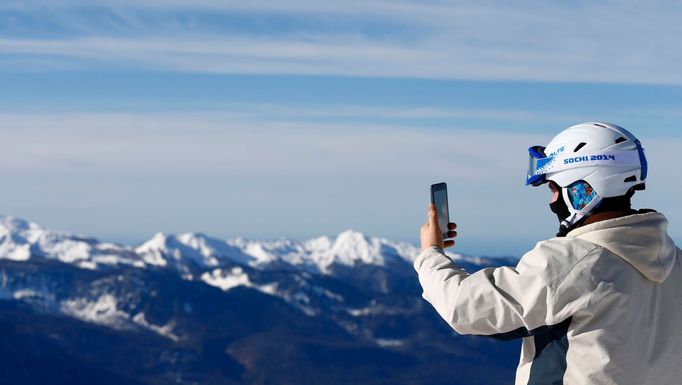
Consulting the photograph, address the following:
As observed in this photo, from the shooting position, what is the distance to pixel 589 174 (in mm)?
7168

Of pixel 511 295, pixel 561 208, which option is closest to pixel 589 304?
pixel 511 295

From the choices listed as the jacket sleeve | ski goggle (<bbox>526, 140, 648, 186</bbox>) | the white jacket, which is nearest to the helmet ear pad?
ski goggle (<bbox>526, 140, 648, 186</bbox>)

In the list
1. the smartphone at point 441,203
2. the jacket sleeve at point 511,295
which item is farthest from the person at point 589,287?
the smartphone at point 441,203

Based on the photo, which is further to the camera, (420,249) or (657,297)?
(420,249)

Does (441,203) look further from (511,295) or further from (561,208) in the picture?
(511,295)

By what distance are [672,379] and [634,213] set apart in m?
1.28

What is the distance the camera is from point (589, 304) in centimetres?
660

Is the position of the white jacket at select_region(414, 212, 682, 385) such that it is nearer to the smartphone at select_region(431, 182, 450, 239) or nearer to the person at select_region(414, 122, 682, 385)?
the person at select_region(414, 122, 682, 385)

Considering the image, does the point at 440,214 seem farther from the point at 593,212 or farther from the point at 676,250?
the point at 676,250

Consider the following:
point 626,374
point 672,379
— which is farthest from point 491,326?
point 672,379

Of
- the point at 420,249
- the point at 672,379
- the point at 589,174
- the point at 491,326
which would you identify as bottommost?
the point at 672,379

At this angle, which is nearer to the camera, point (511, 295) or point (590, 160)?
point (511, 295)

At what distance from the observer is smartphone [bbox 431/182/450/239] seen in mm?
8055

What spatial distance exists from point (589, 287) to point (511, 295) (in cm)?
55
